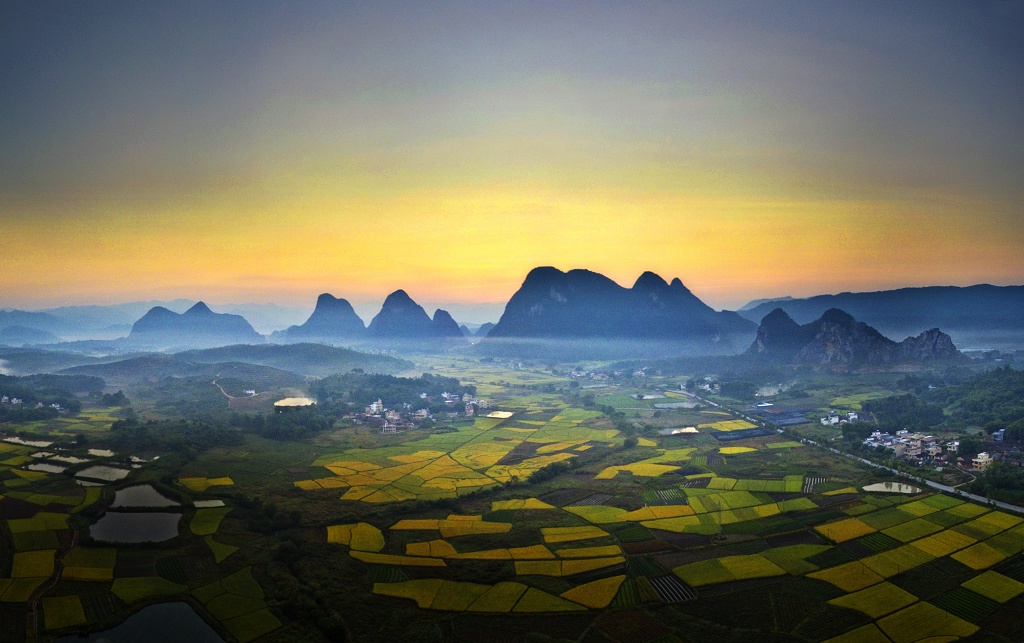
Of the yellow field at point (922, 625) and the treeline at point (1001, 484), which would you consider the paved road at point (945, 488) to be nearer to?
the treeline at point (1001, 484)

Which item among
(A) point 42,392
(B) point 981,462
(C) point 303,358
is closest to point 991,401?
(B) point 981,462

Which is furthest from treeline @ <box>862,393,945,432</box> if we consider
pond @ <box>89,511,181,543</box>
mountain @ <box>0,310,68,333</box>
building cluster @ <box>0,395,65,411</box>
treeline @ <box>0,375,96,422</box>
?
mountain @ <box>0,310,68,333</box>

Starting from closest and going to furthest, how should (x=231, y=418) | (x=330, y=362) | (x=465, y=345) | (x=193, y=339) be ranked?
(x=231, y=418) < (x=330, y=362) < (x=465, y=345) < (x=193, y=339)

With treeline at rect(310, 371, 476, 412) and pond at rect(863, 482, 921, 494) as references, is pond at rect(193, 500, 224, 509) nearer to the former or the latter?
treeline at rect(310, 371, 476, 412)

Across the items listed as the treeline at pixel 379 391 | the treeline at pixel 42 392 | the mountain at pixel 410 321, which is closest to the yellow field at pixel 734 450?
the treeline at pixel 379 391

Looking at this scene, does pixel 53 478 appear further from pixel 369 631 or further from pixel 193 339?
pixel 193 339

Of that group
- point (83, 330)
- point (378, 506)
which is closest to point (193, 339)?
point (83, 330)

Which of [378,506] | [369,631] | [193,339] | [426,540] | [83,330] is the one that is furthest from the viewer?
[83,330]
